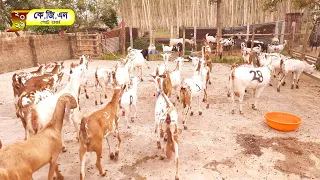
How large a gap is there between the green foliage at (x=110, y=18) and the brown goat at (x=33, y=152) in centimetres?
2263

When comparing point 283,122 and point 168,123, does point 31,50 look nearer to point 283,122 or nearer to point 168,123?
point 168,123

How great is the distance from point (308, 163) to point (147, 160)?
412 centimetres

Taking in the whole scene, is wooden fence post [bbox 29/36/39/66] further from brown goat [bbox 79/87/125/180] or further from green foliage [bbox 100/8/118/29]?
brown goat [bbox 79/87/125/180]

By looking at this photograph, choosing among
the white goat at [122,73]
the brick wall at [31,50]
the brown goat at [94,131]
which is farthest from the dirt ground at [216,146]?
the brick wall at [31,50]

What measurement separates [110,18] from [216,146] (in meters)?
22.8

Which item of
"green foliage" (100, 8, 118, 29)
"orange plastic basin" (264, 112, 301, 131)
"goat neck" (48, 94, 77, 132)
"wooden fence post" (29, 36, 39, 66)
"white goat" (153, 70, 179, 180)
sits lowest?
"orange plastic basin" (264, 112, 301, 131)

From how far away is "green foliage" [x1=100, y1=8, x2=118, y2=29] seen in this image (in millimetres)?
25734

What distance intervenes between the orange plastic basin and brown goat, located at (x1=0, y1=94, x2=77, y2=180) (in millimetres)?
6250

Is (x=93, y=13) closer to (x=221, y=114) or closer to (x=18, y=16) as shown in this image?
(x=18, y=16)

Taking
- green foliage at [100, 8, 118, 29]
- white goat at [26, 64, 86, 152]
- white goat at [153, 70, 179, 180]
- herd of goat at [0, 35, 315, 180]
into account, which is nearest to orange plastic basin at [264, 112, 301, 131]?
herd of goat at [0, 35, 315, 180]

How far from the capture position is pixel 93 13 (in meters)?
24.9

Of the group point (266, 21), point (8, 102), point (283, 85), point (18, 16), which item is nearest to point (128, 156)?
point (8, 102)

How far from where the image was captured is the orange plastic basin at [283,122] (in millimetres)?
7691

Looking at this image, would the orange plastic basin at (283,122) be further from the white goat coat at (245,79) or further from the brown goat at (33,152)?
the brown goat at (33,152)
